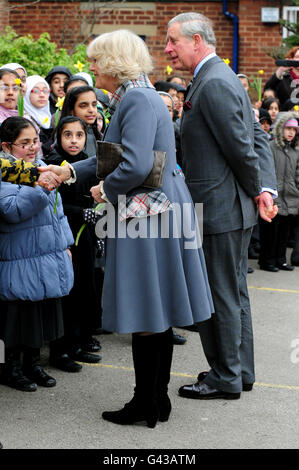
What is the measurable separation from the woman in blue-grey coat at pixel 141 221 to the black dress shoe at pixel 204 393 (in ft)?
2.07

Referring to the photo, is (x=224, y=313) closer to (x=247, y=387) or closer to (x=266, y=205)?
(x=247, y=387)

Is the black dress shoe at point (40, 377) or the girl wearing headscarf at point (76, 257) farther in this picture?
the girl wearing headscarf at point (76, 257)

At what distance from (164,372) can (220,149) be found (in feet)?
4.21

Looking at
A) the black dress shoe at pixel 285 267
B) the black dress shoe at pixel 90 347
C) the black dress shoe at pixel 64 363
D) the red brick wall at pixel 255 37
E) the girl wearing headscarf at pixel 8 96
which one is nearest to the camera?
the black dress shoe at pixel 64 363

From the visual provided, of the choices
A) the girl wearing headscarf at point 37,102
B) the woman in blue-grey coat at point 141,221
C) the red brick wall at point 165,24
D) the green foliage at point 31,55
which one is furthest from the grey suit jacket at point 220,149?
the red brick wall at point 165,24

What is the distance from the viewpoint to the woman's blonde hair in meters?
3.82

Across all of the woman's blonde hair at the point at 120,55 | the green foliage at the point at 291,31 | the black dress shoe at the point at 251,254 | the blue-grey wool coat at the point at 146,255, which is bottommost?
the black dress shoe at the point at 251,254

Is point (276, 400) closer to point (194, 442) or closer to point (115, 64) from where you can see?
point (194, 442)

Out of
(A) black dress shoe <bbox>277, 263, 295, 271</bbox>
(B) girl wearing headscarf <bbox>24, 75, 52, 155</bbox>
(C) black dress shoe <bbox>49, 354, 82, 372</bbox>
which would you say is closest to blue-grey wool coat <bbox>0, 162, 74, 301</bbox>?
(C) black dress shoe <bbox>49, 354, 82, 372</bbox>

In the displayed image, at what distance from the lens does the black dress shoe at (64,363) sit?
5051mm

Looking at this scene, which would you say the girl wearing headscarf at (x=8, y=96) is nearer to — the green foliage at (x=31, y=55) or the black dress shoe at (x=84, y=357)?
the black dress shoe at (x=84, y=357)

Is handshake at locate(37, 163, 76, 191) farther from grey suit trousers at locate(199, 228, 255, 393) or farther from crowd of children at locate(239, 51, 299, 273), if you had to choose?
crowd of children at locate(239, 51, 299, 273)

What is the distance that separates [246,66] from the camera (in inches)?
571

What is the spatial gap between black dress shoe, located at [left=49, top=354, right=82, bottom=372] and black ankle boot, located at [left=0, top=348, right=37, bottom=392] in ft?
1.18
